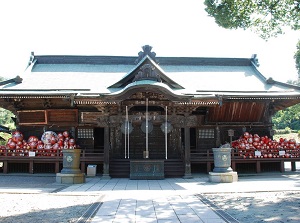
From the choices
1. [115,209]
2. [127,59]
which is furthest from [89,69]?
[115,209]

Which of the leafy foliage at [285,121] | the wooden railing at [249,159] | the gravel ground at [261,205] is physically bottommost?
the gravel ground at [261,205]

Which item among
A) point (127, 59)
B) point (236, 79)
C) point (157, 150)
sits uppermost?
point (127, 59)

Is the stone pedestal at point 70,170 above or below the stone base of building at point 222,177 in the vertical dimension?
above

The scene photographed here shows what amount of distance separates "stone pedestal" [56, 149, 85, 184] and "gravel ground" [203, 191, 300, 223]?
6.17 metres

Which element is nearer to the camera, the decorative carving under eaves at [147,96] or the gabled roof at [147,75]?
the gabled roof at [147,75]

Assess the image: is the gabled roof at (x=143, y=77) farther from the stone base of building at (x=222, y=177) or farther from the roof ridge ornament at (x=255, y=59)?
the stone base of building at (x=222, y=177)

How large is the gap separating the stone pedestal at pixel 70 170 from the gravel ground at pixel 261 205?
20.2ft

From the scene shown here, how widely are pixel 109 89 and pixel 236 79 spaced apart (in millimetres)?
9432

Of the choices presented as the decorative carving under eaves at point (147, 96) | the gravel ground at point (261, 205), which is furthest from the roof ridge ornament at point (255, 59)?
the gravel ground at point (261, 205)

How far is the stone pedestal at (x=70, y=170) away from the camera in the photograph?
42.7ft

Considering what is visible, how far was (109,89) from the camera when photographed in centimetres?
1633

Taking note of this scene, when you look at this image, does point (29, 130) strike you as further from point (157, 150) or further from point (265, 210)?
point (265, 210)

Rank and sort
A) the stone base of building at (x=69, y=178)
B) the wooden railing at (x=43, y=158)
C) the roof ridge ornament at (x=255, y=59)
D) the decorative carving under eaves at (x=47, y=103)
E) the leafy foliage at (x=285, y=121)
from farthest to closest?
the leafy foliage at (x=285, y=121) < the roof ridge ornament at (x=255, y=59) < the decorative carving under eaves at (x=47, y=103) < the wooden railing at (x=43, y=158) < the stone base of building at (x=69, y=178)

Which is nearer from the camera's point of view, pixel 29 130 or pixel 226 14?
pixel 226 14
